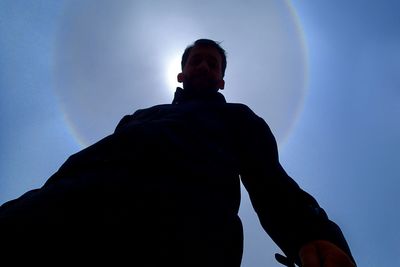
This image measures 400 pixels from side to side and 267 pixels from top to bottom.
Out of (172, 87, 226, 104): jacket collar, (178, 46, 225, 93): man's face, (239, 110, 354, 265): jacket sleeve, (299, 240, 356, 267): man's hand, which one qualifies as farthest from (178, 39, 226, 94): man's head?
(299, 240, 356, 267): man's hand

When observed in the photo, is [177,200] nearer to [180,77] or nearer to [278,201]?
[278,201]

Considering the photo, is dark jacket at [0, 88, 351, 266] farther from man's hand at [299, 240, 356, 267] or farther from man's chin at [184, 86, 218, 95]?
man's chin at [184, 86, 218, 95]

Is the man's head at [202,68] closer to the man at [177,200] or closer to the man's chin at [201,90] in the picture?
the man's chin at [201,90]

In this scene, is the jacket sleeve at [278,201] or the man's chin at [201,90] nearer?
the jacket sleeve at [278,201]

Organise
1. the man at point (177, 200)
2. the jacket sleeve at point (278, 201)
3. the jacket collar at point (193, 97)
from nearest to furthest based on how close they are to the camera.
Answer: the man at point (177, 200)
the jacket sleeve at point (278, 201)
the jacket collar at point (193, 97)

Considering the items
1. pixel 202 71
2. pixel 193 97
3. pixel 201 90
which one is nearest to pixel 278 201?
pixel 193 97

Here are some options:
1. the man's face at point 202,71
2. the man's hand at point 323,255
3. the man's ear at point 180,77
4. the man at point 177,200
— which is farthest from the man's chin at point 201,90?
the man's hand at point 323,255

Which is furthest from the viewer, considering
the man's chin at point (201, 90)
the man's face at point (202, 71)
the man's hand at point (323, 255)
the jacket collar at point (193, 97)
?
the man's face at point (202, 71)

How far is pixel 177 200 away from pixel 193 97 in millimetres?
2145

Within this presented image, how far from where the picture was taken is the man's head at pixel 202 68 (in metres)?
3.76

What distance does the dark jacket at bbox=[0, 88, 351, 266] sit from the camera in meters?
1.22

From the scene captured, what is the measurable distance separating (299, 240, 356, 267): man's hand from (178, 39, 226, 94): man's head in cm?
227

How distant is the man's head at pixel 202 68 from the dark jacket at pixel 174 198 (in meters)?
1.29

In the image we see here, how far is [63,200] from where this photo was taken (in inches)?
51.3
